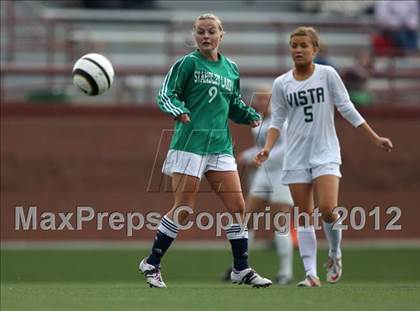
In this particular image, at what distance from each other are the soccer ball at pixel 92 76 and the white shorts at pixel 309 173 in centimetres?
178

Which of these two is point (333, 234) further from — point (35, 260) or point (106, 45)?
point (106, 45)

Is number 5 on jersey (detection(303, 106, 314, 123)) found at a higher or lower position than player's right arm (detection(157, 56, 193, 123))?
lower

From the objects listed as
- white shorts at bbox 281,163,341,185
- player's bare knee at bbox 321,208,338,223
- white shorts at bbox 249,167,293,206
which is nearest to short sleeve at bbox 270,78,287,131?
white shorts at bbox 281,163,341,185

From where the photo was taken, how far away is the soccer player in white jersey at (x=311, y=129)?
1005 centimetres

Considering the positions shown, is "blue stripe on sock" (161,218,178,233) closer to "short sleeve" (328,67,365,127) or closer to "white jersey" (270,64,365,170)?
"white jersey" (270,64,365,170)

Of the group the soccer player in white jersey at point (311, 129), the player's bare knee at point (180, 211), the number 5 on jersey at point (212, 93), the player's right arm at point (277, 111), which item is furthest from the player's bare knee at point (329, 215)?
the number 5 on jersey at point (212, 93)

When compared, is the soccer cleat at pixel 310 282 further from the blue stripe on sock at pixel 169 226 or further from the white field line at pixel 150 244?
the white field line at pixel 150 244

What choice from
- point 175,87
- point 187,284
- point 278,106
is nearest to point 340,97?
point 278,106

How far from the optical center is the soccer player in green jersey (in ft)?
30.3

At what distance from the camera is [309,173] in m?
10.2

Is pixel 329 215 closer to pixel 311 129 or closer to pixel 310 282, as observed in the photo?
pixel 310 282

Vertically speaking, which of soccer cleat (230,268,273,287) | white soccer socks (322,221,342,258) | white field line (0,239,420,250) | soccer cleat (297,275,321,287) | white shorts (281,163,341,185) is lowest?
white field line (0,239,420,250)

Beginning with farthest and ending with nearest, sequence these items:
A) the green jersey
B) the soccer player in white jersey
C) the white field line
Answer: the white field line < the soccer player in white jersey < the green jersey

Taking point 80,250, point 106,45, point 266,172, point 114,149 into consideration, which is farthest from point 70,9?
point 266,172
